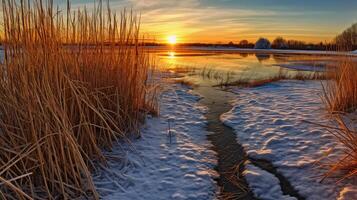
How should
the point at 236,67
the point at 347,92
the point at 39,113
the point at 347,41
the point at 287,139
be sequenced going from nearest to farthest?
the point at 39,113, the point at 287,139, the point at 347,92, the point at 347,41, the point at 236,67

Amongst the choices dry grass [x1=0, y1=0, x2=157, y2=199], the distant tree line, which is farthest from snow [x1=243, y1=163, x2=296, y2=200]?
the distant tree line

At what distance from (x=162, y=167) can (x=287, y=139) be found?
167 cm

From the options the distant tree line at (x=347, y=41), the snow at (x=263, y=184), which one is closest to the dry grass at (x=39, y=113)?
the snow at (x=263, y=184)

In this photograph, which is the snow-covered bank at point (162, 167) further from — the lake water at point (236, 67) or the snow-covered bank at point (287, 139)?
the lake water at point (236, 67)

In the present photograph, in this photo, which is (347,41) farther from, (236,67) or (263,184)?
(236,67)

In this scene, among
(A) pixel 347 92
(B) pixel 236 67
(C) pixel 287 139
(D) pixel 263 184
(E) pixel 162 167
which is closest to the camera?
(D) pixel 263 184

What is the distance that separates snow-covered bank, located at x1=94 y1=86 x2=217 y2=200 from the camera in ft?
8.28

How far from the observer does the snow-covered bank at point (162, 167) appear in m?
2.52

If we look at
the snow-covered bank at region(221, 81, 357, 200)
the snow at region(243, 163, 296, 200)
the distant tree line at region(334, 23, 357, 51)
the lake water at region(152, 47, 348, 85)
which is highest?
the distant tree line at region(334, 23, 357, 51)

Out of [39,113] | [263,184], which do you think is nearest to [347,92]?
[263,184]

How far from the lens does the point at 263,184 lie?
8.99ft

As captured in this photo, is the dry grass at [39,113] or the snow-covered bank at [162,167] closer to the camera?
the dry grass at [39,113]

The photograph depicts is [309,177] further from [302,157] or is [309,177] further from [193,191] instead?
[193,191]

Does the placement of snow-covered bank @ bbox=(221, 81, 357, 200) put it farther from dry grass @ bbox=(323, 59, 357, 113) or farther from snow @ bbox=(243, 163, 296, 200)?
dry grass @ bbox=(323, 59, 357, 113)
